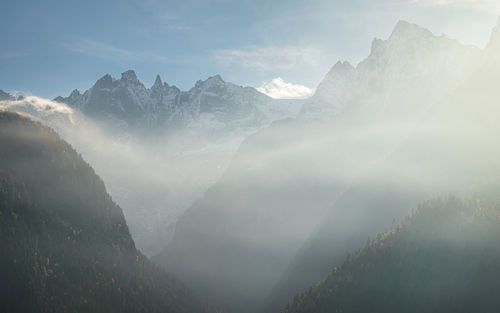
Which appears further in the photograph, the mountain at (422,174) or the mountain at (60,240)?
the mountain at (422,174)

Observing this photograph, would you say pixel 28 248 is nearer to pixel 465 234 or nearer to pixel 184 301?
pixel 184 301

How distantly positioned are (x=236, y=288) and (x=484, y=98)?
160m

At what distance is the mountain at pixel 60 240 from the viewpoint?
77000 millimetres

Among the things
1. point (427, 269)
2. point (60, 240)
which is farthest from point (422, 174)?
point (60, 240)

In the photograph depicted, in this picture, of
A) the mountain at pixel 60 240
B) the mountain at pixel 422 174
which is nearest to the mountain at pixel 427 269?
the mountain at pixel 422 174

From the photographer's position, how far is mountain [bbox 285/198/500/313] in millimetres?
65375

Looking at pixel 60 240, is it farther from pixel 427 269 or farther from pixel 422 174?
pixel 422 174

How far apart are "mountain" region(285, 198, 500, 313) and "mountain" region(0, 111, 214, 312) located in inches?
2168

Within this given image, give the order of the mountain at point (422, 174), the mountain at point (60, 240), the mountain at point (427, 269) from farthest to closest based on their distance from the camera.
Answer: the mountain at point (422, 174)
the mountain at point (60, 240)
the mountain at point (427, 269)

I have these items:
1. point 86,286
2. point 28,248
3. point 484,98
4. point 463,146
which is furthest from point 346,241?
point 28,248

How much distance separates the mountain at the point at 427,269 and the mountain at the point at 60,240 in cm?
5506

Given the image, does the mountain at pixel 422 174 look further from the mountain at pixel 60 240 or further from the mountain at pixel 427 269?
the mountain at pixel 60 240

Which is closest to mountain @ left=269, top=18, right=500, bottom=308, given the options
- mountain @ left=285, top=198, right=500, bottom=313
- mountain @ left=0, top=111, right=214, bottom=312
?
mountain @ left=285, top=198, right=500, bottom=313

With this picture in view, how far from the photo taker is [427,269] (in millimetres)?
74812
